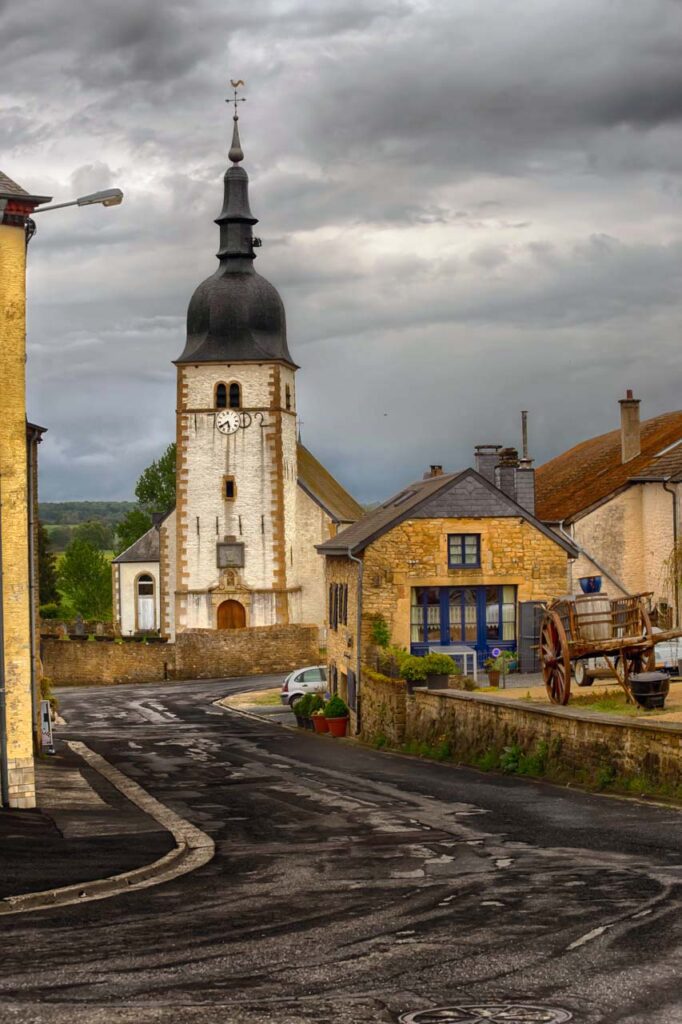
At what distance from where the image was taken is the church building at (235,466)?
66.7 metres

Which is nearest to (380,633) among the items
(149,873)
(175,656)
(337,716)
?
(337,716)

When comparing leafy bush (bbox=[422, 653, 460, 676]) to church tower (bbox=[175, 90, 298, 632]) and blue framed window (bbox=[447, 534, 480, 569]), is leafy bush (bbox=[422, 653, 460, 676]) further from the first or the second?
church tower (bbox=[175, 90, 298, 632])

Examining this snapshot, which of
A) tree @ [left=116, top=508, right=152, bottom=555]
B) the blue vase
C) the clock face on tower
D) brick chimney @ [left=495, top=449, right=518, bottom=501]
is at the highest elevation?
the clock face on tower

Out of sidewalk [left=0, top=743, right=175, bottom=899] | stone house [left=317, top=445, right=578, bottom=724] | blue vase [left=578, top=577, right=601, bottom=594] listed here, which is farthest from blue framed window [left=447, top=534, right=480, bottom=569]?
sidewalk [left=0, top=743, right=175, bottom=899]

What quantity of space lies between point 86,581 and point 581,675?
71.4m

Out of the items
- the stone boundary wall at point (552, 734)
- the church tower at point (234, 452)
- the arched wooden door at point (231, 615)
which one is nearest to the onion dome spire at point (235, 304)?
the church tower at point (234, 452)

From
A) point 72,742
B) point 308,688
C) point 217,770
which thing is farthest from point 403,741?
point 308,688

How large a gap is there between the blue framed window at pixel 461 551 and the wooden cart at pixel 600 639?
38.6 feet

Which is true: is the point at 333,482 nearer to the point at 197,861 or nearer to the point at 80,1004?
the point at 197,861

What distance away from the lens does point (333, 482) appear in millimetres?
79875

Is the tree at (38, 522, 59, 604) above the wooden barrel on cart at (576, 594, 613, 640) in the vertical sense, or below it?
above

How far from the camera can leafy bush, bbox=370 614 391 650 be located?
36.5 m

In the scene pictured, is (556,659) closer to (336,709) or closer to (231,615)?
(336,709)

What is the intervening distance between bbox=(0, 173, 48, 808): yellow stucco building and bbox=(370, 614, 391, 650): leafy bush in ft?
55.4
